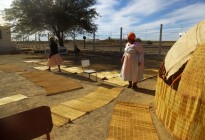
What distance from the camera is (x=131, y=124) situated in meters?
4.77

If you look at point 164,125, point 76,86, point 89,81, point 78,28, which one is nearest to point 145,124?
point 164,125

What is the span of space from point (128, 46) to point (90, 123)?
3.47 meters

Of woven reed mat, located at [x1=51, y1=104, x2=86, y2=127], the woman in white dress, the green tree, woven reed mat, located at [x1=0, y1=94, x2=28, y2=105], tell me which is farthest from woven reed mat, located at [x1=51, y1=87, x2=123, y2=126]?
the green tree

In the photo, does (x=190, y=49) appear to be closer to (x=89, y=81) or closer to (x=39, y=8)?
(x=89, y=81)

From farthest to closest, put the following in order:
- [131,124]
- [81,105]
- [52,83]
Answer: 1. [52,83]
2. [81,105]
3. [131,124]

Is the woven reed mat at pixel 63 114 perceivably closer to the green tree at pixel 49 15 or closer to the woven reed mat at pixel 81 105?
the woven reed mat at pixel 81 105

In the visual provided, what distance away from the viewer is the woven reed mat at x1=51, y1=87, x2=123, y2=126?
5.05 m

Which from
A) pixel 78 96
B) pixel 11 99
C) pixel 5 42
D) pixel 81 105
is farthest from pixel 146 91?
pixel 5 42

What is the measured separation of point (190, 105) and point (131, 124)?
4.82ft

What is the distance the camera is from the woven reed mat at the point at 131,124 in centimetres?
424

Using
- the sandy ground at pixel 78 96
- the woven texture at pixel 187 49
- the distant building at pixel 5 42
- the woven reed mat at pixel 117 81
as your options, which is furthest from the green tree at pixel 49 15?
the woven texture at pixel 187 49

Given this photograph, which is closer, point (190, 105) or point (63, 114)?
point (190, 105)

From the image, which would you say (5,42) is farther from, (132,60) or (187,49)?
(187,49)

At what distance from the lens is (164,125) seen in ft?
15.6
